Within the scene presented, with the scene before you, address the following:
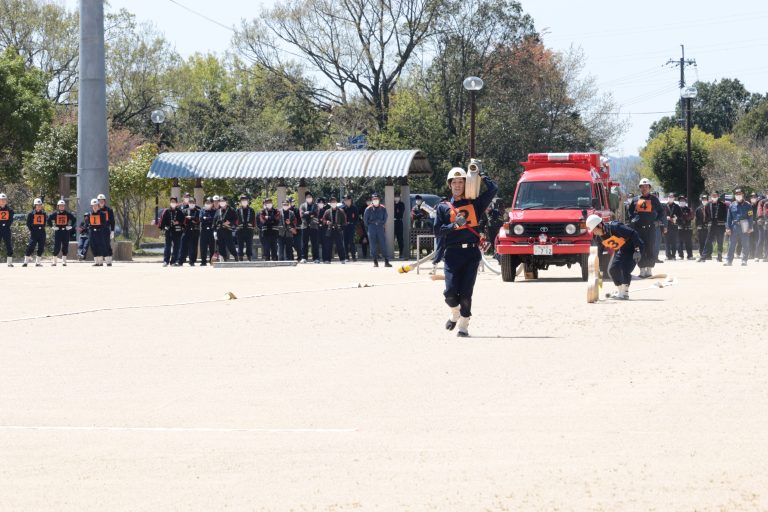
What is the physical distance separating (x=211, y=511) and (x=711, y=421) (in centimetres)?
402


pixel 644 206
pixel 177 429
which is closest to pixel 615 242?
pixel 644 206

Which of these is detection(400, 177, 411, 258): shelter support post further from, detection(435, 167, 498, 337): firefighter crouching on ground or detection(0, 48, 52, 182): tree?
detection(435, 167, 498, 337): firefighter crouching on ground

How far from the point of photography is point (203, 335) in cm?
1648

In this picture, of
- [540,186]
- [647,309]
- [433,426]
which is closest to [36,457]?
[433,426]

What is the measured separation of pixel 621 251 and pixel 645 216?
5.64 metres

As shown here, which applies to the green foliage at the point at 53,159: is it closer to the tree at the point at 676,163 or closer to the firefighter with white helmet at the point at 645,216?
the firefighter with white helmet at the point at 645,216

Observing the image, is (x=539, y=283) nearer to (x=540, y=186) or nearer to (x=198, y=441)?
(x=540, y=186)

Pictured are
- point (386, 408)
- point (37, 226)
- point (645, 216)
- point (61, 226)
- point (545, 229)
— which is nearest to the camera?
point (386, 408)

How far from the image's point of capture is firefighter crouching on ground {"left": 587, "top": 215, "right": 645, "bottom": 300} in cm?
2198

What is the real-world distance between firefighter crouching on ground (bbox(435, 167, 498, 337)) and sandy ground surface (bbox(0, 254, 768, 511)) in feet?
1.70

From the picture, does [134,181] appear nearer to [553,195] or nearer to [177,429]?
[553,195]

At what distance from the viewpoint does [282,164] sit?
46.0 meters

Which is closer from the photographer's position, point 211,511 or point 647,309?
point 211,511

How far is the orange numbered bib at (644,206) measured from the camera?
2741 cm
